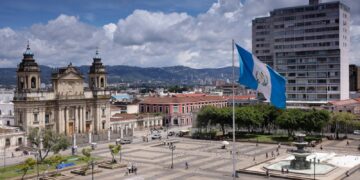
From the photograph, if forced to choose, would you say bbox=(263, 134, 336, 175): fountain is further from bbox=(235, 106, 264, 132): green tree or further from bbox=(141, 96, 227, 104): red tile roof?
bbox=(141, 96, 227, 104): red tile roof

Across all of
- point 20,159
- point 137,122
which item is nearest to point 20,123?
point 20,159

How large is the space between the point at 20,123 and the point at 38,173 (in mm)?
34324

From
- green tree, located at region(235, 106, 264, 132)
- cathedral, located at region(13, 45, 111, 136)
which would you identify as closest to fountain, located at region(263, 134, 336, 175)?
green tree, located at region(235, 106, 264, 132)

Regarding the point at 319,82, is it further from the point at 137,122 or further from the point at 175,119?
the point at 137,122

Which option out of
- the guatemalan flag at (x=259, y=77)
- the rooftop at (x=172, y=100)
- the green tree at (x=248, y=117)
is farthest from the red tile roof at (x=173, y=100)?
the guatemalan flag at (x=259, y=77)

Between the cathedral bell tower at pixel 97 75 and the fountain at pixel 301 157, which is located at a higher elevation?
the cathedral bell tower at pixel 97 75

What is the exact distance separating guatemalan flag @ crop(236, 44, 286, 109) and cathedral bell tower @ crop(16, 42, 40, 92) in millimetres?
60118

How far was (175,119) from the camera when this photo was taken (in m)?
124

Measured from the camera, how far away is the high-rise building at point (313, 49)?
118m

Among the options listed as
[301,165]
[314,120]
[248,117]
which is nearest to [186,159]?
[301,165]

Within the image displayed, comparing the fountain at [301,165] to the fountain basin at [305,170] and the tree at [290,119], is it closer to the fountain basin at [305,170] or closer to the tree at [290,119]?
the fountain basin at [305,170]

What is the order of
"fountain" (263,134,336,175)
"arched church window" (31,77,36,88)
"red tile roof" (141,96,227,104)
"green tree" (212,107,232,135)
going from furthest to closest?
"red tile roof" (141,96,227,104) < "green tree" (212,107,232,135) < "arched church window" (31,77,36,88) < "fountain" (263,134,336,175)

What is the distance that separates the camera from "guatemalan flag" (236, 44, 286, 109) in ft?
109

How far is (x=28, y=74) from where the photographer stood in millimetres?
84125
